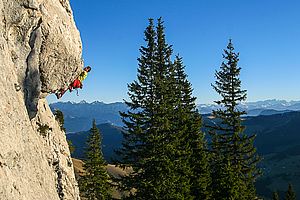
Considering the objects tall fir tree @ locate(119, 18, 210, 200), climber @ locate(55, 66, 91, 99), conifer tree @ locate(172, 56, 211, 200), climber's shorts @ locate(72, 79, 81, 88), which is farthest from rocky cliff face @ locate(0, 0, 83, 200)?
conifer tree @ locate(172, 56, 211, 200)

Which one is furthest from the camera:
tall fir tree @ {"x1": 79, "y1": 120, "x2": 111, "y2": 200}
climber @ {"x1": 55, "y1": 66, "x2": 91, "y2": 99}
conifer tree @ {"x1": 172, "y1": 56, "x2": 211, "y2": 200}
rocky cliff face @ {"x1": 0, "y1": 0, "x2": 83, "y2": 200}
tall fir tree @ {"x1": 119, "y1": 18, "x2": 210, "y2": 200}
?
tall fir tree @ {"x1": 79, "y1": 120, "x2": 111, "y2": 200}

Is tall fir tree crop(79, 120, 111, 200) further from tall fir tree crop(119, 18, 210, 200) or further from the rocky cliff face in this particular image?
the rocky cliff face

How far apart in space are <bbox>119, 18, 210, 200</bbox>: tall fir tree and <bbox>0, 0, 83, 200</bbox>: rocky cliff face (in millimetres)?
7788

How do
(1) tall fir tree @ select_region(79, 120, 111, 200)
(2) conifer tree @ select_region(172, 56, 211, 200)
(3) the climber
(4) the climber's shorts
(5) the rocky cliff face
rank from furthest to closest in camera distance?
(1) tall fir tree @ select_region(79, 120, 111, 200) < (2) conifer tree @ select_region(172, 56, 211, 200) < (4) the climber's shorts < (3) the climber < (5) the rocky cliff face

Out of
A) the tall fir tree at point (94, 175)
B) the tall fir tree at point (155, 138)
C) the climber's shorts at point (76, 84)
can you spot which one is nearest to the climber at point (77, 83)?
the climber's shorts at point (76, 84)

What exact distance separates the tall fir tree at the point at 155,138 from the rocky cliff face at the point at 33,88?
779 cm

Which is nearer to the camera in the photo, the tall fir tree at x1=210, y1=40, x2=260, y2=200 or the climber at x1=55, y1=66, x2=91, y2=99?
the climber at x1=55, y1=66, x2=91, y2=99

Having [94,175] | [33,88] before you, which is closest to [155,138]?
[33,88]

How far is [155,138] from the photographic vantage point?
2781 centimetres

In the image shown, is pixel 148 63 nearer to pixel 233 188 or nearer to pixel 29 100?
pixel 233 188

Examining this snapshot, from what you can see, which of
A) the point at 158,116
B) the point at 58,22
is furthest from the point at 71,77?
the point at 158,116

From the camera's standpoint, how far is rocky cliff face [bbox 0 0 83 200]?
12.7 metres

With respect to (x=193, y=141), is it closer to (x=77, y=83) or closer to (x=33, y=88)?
(x=77, y=83)

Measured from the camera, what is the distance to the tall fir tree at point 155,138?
26609mm
